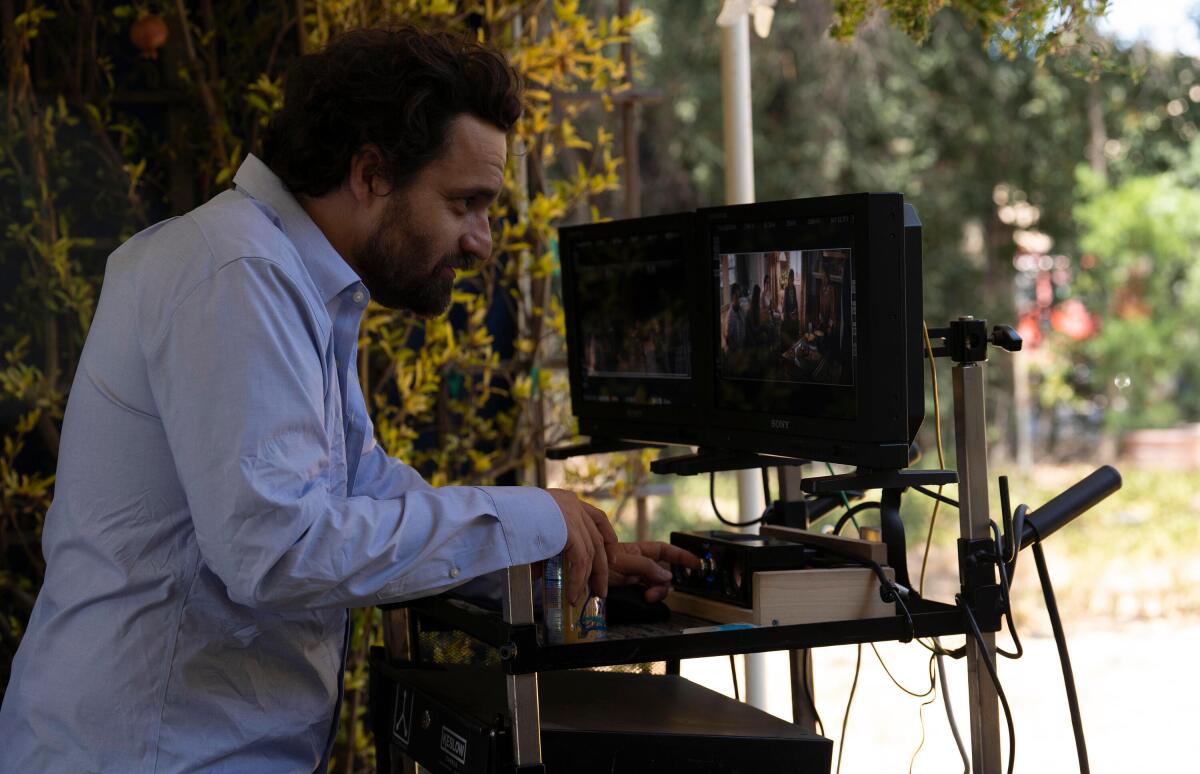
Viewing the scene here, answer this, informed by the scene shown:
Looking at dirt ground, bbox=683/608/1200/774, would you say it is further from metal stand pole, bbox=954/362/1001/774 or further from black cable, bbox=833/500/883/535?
metal stand pole, bbox=954/362/1001/774

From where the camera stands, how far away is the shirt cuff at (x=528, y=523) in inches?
57.8

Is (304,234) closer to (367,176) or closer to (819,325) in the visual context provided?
(367,176)

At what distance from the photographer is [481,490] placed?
1472mm

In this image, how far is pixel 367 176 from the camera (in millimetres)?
1619

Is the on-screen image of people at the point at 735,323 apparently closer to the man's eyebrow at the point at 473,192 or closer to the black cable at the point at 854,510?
the black cable at the point at 854,510

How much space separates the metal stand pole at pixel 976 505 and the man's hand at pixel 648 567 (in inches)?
14.6

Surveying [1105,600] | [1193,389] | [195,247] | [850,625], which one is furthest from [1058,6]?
[1193,389]

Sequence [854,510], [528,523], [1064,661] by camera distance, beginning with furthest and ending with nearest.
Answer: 1. [854,510]
2. [1064,661]
3. [528,523]

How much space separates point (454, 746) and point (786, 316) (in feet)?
2.36

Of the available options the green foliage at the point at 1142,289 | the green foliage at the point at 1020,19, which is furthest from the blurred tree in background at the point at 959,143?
the green foliage at the point at 1020,19

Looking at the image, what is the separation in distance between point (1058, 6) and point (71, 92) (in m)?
2.19

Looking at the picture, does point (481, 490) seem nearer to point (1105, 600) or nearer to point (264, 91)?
point (264, 91)

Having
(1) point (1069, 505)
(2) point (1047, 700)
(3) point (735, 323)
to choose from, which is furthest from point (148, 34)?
(2) point (1047, 700)

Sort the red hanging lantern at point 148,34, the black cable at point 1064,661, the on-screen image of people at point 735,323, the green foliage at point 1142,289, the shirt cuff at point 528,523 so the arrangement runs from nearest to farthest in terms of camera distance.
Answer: the shirt cuff at point 528,523 → the black cable at point 1064,661 → the on-screen image of people at point 735,323 → the red hanging lantern at point 148,34 → the green foliage at point 1142,289
